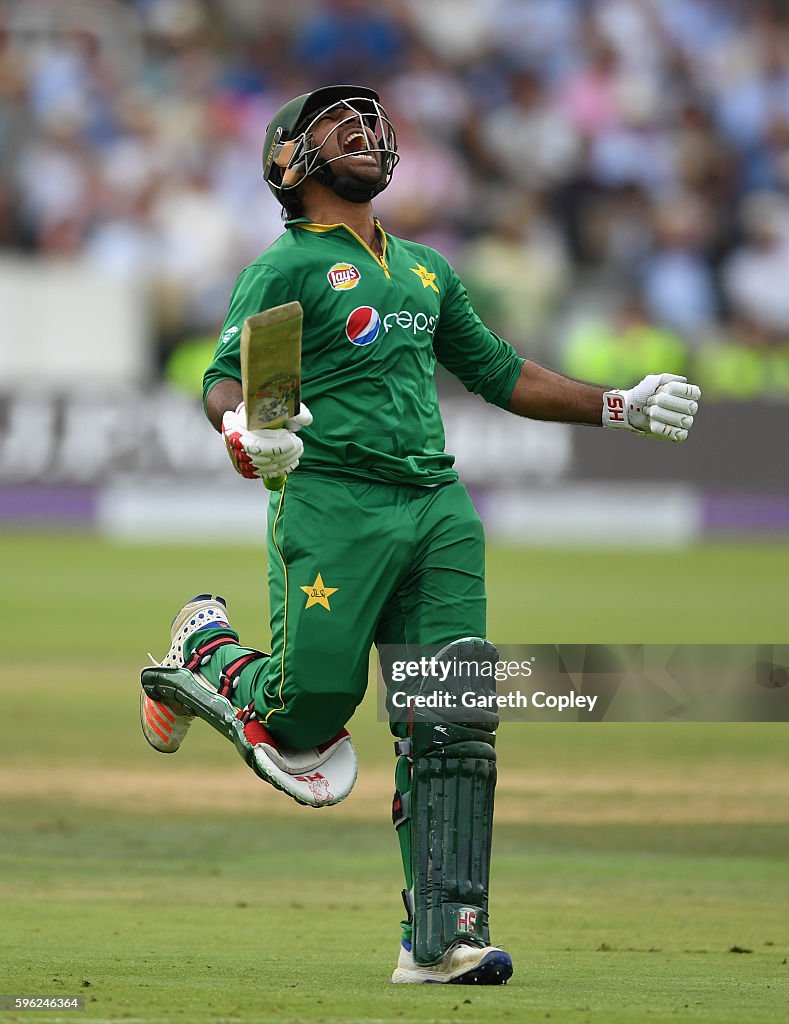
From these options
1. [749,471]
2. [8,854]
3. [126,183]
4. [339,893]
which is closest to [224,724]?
[339,893]

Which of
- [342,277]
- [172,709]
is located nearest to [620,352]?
[172,709]

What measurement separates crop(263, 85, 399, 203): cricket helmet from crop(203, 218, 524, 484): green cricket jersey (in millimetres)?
113

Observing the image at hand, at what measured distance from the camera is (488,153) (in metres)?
19.6

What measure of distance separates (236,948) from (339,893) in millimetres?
1061

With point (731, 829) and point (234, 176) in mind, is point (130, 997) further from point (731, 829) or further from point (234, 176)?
point (234, 176)

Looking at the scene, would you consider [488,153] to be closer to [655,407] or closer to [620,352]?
[620,352]

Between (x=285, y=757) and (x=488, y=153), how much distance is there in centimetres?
1569

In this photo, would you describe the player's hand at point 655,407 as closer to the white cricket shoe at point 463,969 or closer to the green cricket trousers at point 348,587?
the green cricket trousers at point 348,587

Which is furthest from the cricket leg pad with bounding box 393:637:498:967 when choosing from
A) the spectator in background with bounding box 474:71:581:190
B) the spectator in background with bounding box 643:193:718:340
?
the spectator in background with bounding box 474:71:581:190

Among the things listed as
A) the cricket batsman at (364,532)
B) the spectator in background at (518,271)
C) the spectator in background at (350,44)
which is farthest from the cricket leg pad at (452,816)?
the spectator in background at (350,44)

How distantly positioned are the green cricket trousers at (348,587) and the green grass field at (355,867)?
622 millimetres

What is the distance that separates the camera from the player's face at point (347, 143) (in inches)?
179

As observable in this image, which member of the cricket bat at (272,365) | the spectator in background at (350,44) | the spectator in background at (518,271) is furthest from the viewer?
the spectator in background at (350,44)

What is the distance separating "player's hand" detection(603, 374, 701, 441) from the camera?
4.67 metres
